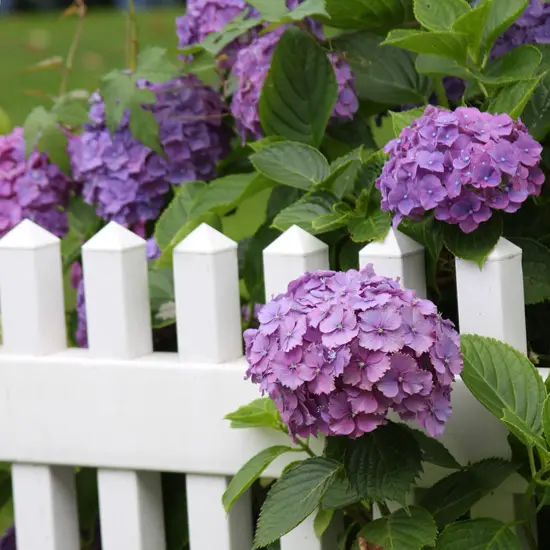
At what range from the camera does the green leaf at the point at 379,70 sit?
182 centimetres

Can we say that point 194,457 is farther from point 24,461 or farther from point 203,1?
point 203,1

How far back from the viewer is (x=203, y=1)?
1908 millimetres

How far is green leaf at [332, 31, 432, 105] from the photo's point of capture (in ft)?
5.98

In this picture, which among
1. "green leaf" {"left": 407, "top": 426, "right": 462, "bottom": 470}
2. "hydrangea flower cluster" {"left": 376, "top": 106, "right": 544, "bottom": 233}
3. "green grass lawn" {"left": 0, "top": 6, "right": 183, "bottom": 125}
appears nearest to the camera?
"hydrangea flower cluster" {"left": 376, "top": 106, "right": 544, "bottom": 233}

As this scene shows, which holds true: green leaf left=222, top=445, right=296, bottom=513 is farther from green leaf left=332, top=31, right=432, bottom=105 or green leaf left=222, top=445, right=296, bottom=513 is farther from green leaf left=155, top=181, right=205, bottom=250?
green leaf left=332, top=31, right=432, bottom=105

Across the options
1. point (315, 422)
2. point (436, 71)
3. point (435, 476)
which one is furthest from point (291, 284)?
point (436, 71)

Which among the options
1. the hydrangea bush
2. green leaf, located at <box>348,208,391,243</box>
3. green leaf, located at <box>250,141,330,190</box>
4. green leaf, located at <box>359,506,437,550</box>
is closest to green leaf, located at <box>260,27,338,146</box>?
the hydrangea bush

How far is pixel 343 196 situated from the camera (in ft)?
5.25

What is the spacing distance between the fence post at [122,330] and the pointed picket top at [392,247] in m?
0.35

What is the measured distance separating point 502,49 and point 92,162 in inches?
26.8

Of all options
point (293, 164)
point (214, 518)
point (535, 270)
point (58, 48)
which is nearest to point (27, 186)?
point (293, 164)

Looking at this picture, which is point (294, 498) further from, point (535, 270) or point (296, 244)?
point (535, 270)

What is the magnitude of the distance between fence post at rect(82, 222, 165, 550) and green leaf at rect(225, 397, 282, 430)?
8.8 inches

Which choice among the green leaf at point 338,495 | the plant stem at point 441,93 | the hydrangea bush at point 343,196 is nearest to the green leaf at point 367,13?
the hydrangea bush at point 343,196
